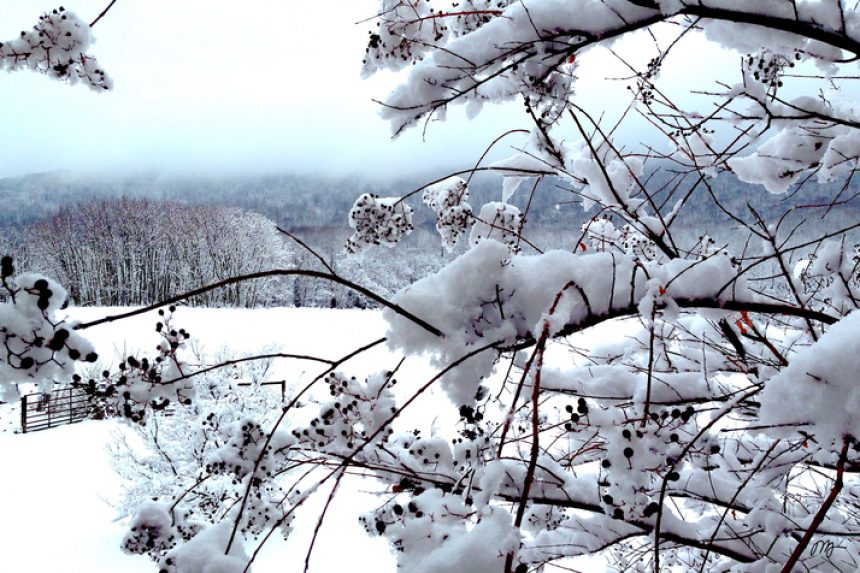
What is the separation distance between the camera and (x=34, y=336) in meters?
0.65

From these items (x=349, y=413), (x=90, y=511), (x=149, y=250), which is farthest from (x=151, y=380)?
(x=149, y=250)

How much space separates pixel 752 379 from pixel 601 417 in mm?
1266

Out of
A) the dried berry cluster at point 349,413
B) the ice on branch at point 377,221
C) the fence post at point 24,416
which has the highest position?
the fence post at point 24,416

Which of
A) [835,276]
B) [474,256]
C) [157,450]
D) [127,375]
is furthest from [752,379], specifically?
[157,450]

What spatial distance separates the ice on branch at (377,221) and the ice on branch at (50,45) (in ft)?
3.10

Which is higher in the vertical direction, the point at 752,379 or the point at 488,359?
the point at 752,379

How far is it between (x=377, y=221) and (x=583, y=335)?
79cm

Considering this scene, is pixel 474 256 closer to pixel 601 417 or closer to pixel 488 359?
pixel 488 359

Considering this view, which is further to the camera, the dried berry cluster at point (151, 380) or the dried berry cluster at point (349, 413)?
the dried berry cluster at point (349, 413)

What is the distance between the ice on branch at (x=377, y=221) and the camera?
5.35 ft

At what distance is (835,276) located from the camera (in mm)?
1768

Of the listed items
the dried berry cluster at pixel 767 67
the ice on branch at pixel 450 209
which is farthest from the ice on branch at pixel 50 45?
the dried berry cluster at pixel 767 67

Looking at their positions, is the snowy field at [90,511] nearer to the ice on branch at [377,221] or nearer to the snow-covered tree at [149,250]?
the ice on branch at [377,221]

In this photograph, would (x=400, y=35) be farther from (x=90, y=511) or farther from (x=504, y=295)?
(x=90, y=511)
